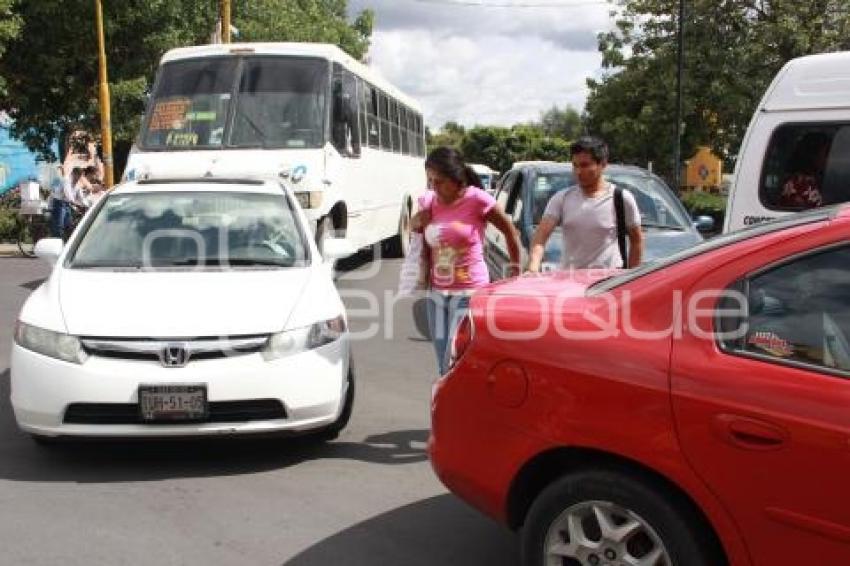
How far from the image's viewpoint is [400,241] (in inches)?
664

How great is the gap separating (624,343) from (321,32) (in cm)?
3344

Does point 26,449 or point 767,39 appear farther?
point 767,39

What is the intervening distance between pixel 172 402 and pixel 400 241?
12.2 metres

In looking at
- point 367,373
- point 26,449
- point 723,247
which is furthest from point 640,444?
point 367,373

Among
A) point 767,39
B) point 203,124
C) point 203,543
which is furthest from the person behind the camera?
point 767,39

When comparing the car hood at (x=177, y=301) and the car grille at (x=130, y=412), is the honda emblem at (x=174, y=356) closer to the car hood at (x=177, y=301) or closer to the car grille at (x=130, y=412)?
the car hood at (x=177, y=301)

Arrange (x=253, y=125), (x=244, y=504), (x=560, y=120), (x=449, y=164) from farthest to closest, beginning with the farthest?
1. (x=560, y=120)
2. (x=253, y=125)
3. (x=449, y=164)
4. (x=244, y=504)

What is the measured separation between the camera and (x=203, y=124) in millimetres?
10953

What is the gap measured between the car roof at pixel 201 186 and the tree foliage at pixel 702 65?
2192cm

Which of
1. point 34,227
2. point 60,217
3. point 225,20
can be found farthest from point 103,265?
point 225,20

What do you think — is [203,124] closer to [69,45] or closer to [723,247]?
[723,247]

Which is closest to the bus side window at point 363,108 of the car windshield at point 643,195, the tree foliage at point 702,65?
the car windshield at point 643,195

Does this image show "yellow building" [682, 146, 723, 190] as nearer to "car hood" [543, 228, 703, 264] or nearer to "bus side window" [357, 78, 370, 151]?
"bus side window" [357, 78, 370, 151]

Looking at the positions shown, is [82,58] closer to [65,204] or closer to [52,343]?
[65,204]
